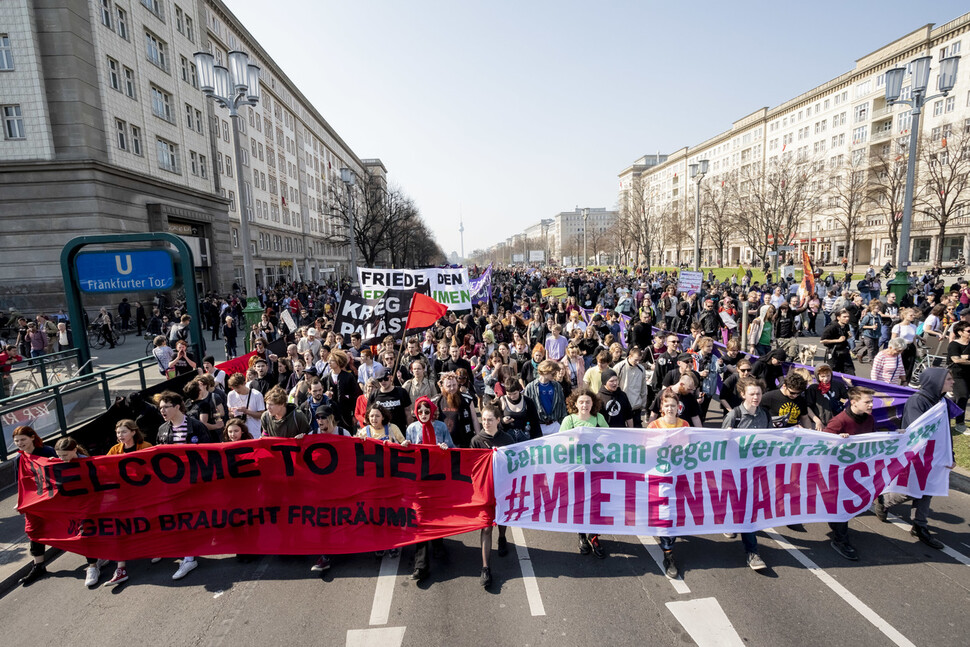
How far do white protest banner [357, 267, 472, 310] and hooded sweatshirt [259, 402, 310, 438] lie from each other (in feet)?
25.2

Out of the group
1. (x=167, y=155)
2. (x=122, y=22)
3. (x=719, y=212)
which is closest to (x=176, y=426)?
(x=167, y=155)

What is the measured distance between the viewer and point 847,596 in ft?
13.9

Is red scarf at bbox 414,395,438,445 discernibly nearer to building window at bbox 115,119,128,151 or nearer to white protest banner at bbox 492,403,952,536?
white protest banner at bbox 492,403,952,536

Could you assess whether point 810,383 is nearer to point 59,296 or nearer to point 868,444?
point 868,444

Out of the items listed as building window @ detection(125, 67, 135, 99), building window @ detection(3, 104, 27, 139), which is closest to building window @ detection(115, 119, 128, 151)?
building window @ detection(125, 67, 135, 99)

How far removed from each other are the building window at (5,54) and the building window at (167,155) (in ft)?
21.2

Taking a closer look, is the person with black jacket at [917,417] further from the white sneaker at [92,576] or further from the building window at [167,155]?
the building window at [167,155]

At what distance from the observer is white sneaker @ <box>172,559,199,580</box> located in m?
4.84

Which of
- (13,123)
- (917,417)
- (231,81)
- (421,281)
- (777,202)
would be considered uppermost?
(13,123)

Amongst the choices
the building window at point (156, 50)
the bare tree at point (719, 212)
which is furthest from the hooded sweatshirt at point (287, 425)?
the bare tree at point (719, 212)

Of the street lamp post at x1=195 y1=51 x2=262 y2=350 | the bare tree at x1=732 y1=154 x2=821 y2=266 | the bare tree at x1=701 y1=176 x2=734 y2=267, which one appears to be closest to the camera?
the street lamp post at x1=195 y1=51 x2=262 y2=350

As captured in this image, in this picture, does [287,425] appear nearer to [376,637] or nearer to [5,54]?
[376,637]

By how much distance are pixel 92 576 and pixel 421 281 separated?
→ 30.7ft

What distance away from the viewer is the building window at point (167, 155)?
27.2m
